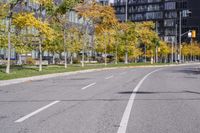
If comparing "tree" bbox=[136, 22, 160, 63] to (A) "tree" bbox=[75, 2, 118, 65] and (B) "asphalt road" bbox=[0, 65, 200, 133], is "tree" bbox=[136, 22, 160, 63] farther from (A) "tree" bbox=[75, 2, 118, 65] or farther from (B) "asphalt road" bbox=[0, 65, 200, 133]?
(B) "asphalt road" bbox=[0, 65, 200, 133]

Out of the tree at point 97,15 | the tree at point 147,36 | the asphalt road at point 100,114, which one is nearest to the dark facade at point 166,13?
the tree at point 147,36

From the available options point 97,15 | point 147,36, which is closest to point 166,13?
point 147,36

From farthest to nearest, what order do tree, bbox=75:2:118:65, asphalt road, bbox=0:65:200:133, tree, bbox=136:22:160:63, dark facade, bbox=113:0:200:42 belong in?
dark facade, bbox=113:0:200:42 → tree, bbox=136:22:160:63 → tree, bbox=75:2:118:65 → asphalt road, bbox=0:65:200:133

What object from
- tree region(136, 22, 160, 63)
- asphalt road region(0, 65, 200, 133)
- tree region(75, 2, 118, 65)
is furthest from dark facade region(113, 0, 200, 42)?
asphalt road region(0, 65, 200, 133)

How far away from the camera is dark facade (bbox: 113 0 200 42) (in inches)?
5674

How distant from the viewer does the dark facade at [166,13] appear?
473 feet

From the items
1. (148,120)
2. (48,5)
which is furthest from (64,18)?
(148,120)

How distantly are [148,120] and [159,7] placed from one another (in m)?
143

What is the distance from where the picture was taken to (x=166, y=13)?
150250 millimetres

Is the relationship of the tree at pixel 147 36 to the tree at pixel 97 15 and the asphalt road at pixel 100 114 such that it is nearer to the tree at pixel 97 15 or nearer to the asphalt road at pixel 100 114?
the tree at pixel 97 15

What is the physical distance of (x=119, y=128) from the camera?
9523mm

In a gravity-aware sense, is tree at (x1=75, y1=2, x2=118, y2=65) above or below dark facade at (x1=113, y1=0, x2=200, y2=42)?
below

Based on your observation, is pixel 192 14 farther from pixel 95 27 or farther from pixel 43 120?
pixel 43 120

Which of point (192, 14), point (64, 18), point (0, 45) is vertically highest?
point (192, 14)
